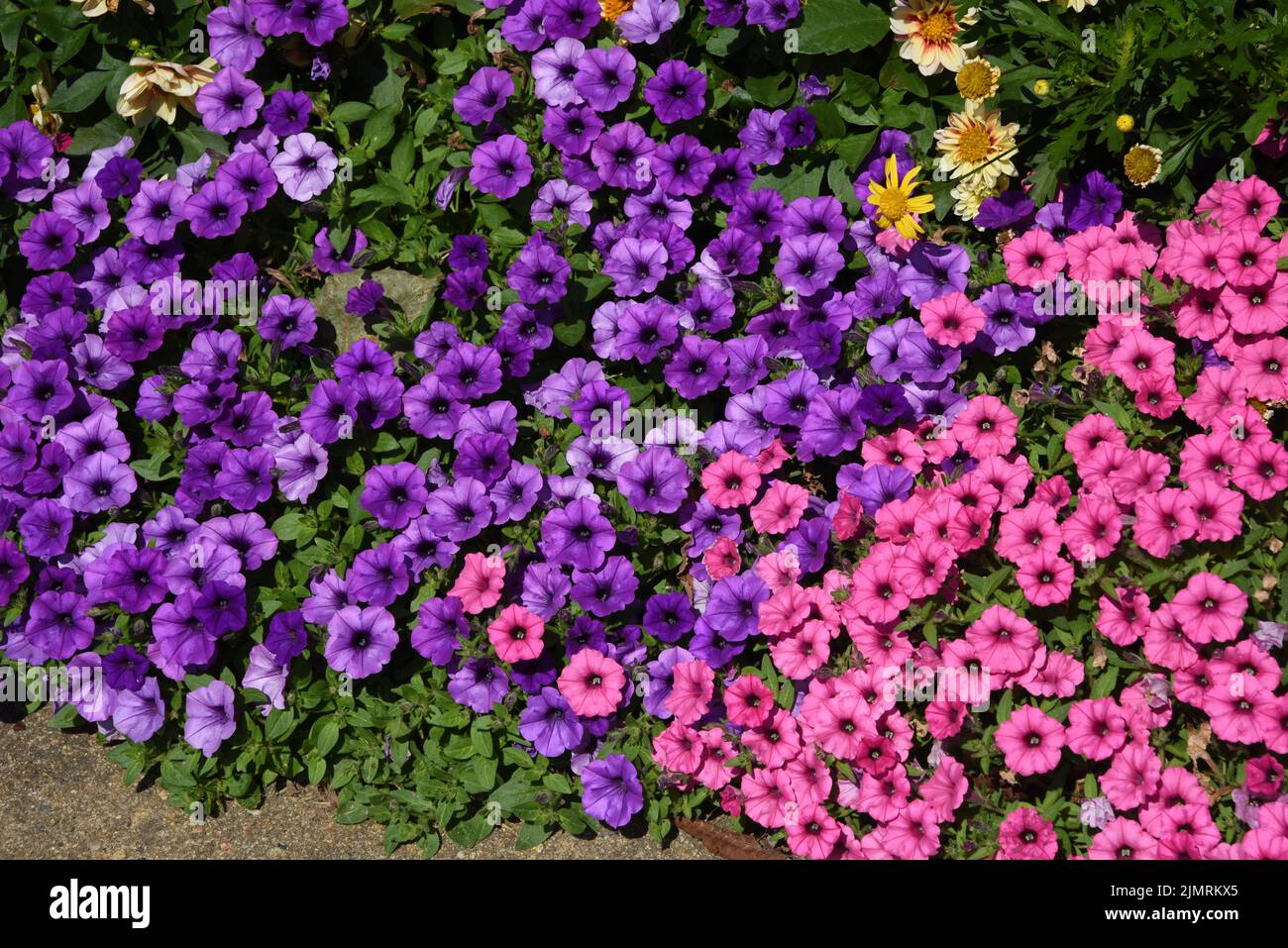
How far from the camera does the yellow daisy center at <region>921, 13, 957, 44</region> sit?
4.00 meters

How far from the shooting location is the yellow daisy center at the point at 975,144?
394 centimetres

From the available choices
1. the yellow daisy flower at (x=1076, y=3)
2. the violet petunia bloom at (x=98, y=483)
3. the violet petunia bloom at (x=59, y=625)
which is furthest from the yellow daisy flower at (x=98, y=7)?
the yellow daisy flower at (x=1076, y=3)

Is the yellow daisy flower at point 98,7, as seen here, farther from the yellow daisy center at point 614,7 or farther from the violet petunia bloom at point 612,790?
the violet petunia bloom at point 612,790

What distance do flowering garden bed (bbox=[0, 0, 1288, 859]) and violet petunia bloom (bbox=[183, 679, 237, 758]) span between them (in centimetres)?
1

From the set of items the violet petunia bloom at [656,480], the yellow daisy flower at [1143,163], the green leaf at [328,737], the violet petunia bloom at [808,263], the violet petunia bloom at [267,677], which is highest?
the yellow daisy flower at [1143,163]

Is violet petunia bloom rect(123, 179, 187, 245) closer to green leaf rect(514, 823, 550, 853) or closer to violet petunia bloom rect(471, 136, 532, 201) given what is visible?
violet petunia bloom rect(471, 136, 532, 201)

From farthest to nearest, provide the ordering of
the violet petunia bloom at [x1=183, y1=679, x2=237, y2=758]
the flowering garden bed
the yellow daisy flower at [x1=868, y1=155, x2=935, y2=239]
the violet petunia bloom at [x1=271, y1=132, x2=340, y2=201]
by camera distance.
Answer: the violet petunia bloom at [x1=271, y1=132, x2=340, y2=201] → the violet petunia bloom at [x1=183, y1=679, x2=237, y2=758] → the yellow daisy flower at [x1=868, y1=155, x2=935, y2=239] → the flowering garden bed

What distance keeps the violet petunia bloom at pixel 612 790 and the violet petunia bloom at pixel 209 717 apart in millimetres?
1136

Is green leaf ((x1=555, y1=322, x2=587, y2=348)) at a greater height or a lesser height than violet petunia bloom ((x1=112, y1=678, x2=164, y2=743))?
greater

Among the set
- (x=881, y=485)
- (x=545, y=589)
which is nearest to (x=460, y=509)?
(x=545, y=589)

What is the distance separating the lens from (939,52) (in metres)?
4.02

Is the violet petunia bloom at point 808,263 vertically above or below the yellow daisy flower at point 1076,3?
below

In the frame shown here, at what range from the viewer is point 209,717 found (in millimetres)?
4066

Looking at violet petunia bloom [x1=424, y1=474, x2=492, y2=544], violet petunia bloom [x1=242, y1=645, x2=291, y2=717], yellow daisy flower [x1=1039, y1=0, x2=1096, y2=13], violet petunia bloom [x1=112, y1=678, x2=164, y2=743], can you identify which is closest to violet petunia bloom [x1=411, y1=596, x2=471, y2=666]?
violet petunia bloom [x1=424, y1=474, x2=492, y2=544]
